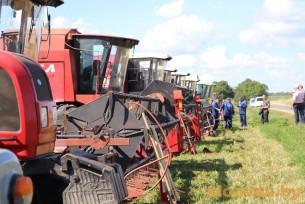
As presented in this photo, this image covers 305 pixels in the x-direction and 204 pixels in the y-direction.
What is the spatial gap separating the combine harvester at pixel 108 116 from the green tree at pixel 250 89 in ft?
309

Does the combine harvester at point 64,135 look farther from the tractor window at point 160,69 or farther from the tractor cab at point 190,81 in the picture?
the tractor cab at point 190,81

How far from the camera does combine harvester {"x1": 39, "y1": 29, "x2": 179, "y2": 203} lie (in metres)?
5.89

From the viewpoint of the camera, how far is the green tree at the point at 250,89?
340 ft

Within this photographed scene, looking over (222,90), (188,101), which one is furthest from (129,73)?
(222,90)

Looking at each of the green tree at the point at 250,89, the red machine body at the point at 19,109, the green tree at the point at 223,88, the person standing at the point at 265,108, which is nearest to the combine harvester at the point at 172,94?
the red machine body at the point at 19,109

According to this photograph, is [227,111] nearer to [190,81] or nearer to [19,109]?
[190,81]

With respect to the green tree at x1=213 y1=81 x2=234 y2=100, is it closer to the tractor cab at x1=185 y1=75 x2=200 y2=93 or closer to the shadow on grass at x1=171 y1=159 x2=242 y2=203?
the tractor cab at x1=185 y1=75 x2=200 y2=93

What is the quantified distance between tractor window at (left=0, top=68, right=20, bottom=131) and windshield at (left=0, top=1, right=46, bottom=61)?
0.76 metres

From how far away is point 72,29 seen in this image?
33.0 ft

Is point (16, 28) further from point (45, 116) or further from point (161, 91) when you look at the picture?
point (161, 91)

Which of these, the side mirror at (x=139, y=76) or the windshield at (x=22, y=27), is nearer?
the windshield at (x=22, y=27)

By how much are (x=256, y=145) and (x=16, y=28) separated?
9.52 m

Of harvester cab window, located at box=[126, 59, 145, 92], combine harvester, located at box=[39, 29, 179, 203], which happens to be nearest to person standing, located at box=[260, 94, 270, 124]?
harvester cab window, located at box=[126, 59, 145, 92]

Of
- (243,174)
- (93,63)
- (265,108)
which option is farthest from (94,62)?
(265,108)
